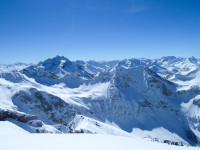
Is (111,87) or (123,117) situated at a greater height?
(111,87)

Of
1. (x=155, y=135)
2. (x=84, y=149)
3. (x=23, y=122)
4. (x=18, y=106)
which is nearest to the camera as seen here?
(x=84, y=149)

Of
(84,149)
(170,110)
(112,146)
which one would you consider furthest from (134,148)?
(170,110)

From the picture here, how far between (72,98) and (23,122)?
344ft

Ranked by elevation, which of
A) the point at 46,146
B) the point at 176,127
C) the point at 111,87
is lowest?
the point at 46,146

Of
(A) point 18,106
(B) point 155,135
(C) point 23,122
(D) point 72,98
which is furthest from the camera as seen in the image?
(D) point 72,98

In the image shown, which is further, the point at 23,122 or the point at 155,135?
the point at 155,135

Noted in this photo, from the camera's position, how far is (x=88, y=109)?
158 meters

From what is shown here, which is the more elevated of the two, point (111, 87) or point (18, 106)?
point (111, 87)

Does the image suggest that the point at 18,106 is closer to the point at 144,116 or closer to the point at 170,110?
the point at 144,116

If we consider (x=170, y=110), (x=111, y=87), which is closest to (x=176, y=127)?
(x=170, y=110)

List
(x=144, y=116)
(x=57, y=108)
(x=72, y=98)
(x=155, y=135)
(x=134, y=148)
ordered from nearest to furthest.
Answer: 1. (x=134, y=148)
2. (x=57, y=108)
3. (x=155, y=135)
4. (x=72, y=98)
5. (x=144, y=116)

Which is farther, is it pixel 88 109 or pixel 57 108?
pixel 88 109

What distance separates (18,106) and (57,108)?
2941 cm

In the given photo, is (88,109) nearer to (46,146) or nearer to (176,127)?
(176,127)
